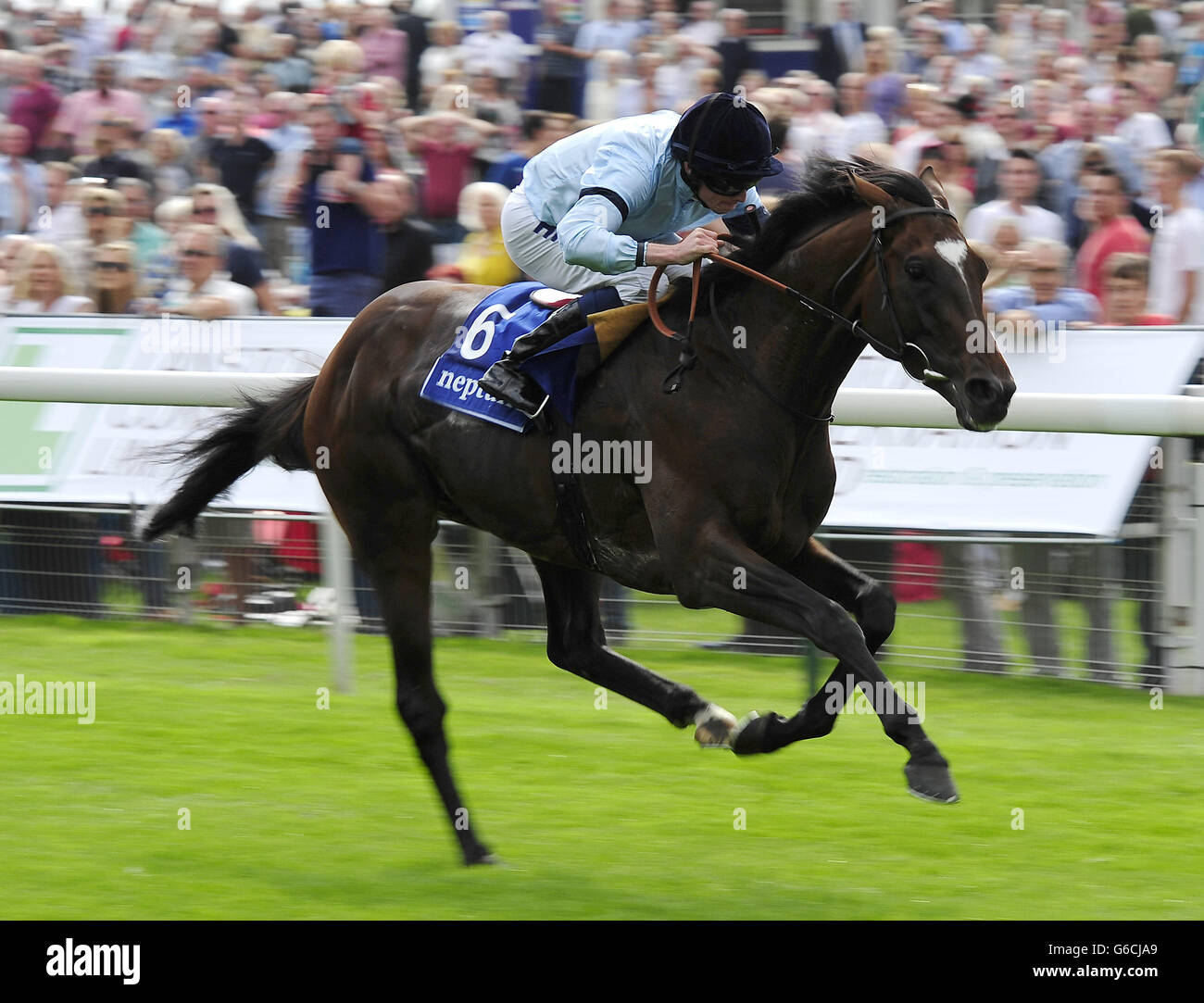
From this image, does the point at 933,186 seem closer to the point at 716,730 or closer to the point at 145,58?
the point at 716,730

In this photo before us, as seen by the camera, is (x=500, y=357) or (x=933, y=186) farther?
(x=500, y=357)

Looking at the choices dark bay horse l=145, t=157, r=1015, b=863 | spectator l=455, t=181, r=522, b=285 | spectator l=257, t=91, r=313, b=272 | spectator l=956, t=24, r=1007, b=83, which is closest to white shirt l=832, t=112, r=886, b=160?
spectator l=956, t=24, r=1007, b=83

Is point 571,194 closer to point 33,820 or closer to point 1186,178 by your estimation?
point 33,820

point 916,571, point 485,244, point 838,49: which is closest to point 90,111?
point 485,244

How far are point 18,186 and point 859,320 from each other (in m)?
6.98

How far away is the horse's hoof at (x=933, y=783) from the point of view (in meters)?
3.81

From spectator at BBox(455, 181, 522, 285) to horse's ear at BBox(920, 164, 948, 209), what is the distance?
129 inches

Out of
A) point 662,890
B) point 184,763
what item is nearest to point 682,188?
point 662,890

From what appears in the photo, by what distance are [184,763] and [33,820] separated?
2.34 feet

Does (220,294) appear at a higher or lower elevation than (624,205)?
lower

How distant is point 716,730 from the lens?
4457mm

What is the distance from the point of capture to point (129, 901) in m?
4.21

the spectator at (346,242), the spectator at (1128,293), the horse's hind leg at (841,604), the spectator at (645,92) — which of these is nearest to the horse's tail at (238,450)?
the horse's hind leg at (841,604)
